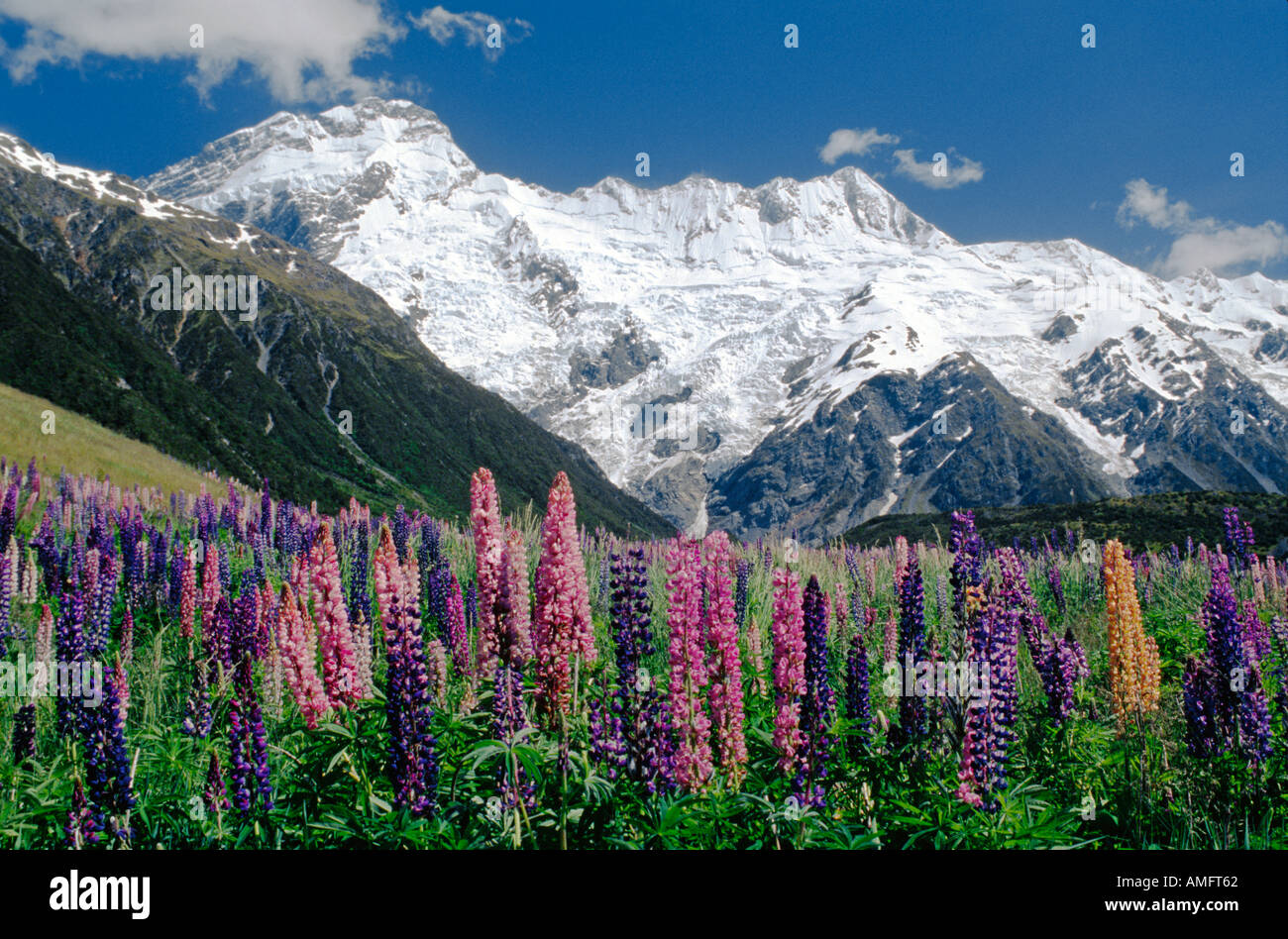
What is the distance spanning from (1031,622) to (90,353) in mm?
118420

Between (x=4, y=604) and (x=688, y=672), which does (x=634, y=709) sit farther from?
(x=4, y=604)

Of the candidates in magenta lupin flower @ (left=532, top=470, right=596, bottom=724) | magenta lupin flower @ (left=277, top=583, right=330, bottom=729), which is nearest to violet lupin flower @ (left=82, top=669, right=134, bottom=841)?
magenta lupin flower @ (left=277, top=583, right=330, bottom=729)

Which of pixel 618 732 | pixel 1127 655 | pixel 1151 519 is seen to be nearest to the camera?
pixel 618 732

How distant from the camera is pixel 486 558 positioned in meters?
5.71

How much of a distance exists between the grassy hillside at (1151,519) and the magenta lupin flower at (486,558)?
79.5 feet

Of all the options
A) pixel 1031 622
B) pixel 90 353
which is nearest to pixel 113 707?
pixel 1031 622

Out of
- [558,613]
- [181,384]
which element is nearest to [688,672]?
[558,613]

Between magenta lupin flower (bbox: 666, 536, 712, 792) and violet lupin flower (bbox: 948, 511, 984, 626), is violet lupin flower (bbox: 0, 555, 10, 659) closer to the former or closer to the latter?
magenta lupin flower (bbox: 666, 536, 712, 792)

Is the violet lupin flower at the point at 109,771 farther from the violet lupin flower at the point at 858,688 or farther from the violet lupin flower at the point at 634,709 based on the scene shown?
the violet lupin flower at the point at 858,688

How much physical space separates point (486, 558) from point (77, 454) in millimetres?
36193

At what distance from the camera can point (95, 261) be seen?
196625 mm

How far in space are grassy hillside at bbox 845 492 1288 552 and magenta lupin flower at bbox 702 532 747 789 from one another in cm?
2436
